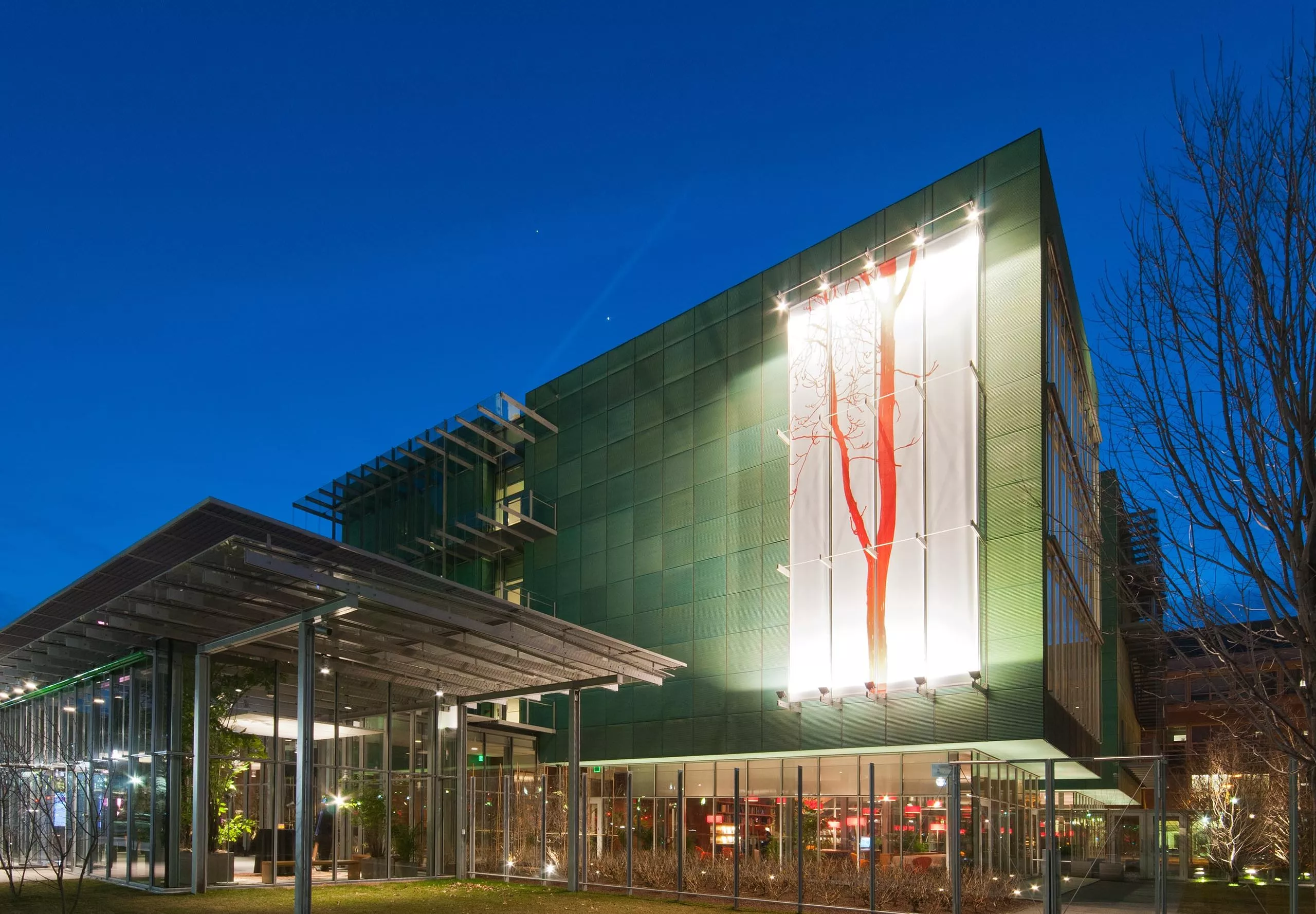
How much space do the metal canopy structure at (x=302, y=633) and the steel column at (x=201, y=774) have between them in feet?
0.10

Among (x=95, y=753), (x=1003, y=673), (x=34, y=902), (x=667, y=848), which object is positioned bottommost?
(x=667, y=848)

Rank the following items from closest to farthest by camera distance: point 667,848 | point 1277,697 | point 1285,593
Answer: point 1285,593 → point 1277,697 → point 667,848

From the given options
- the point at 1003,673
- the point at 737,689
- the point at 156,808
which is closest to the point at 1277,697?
the point at 1003,673

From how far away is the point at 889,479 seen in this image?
31.0 m

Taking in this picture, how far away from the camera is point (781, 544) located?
33531mm

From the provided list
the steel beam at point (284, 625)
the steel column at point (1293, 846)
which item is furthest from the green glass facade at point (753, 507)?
the steel beam at point (284, 625)

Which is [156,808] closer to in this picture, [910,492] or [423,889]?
[423,889]

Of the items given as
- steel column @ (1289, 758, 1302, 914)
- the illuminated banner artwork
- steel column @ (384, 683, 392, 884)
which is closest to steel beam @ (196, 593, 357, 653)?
steel column @ (384, 683, 392, 884)

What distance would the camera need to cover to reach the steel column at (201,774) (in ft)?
76.3

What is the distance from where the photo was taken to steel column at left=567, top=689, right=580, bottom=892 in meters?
26.0

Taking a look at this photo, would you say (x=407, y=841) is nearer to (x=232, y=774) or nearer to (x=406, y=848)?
(x=406, y=848)

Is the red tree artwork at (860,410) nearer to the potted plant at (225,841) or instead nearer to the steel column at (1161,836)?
the steel column at (1161,836)

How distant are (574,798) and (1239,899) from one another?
19.4 metres

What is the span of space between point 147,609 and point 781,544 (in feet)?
60.5
